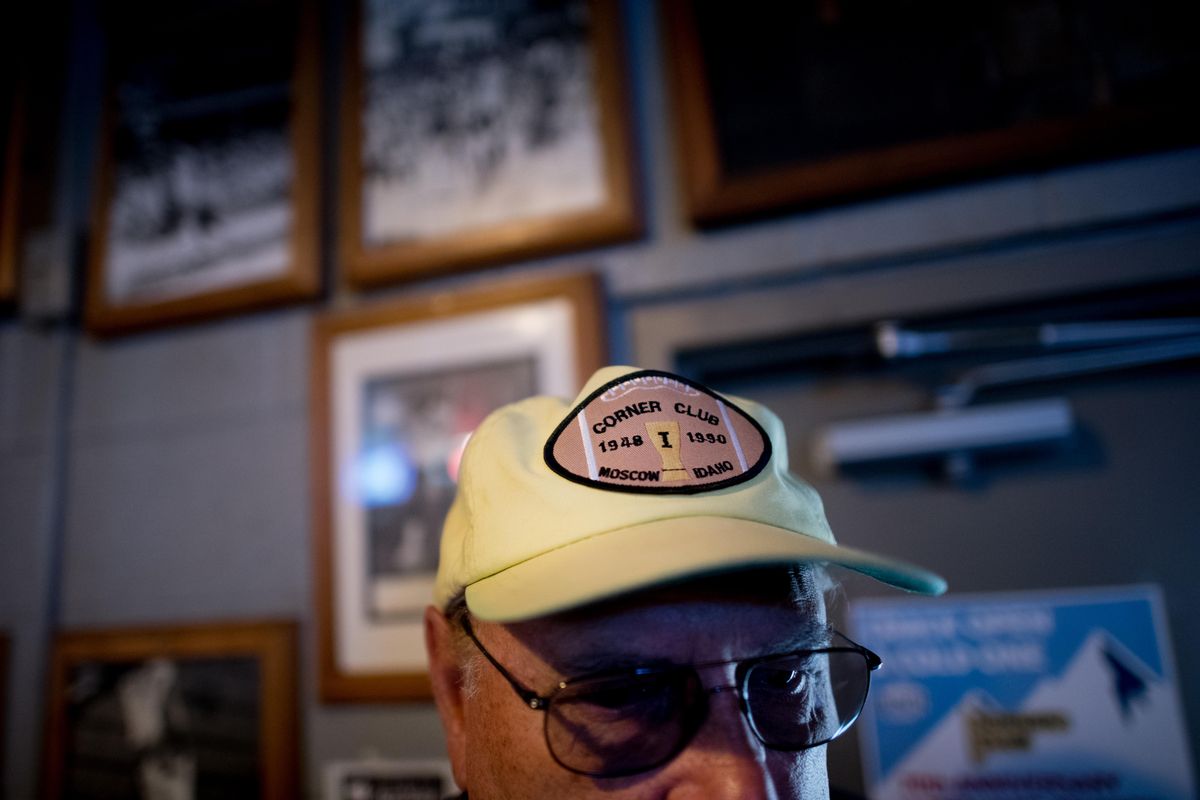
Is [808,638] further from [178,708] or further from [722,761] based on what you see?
[178,708]

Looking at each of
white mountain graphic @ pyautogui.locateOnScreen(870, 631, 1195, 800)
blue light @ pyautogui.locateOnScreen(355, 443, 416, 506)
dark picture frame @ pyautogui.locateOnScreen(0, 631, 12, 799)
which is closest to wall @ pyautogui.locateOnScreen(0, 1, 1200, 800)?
dark picture frame @ pyautogui.locateOnScreen(0, 631, 12, 799)

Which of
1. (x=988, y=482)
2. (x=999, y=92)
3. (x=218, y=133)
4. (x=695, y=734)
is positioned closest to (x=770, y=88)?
(x=999, y=92)

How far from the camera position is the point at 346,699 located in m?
0.98

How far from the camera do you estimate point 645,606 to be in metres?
0.51

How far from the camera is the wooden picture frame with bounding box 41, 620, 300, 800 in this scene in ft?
3.34

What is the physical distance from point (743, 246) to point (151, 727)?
1.21m

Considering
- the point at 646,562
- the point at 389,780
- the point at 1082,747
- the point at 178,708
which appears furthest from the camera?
the point at 178,708

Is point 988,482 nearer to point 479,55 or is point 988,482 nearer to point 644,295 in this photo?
point 644,295

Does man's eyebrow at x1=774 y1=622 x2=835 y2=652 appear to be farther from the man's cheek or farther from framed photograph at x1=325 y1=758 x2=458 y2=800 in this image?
framed photograph at x1=325 y1=758 x2=458 y2=800

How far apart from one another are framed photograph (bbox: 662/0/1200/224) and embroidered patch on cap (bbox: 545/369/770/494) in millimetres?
478

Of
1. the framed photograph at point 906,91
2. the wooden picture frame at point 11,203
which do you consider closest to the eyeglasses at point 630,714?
the framed photograph at point 906,91

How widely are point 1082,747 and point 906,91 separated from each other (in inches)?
35.0

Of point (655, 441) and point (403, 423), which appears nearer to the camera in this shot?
point (655, 441)

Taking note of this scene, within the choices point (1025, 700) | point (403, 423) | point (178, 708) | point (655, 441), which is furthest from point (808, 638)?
point (178, 708)
